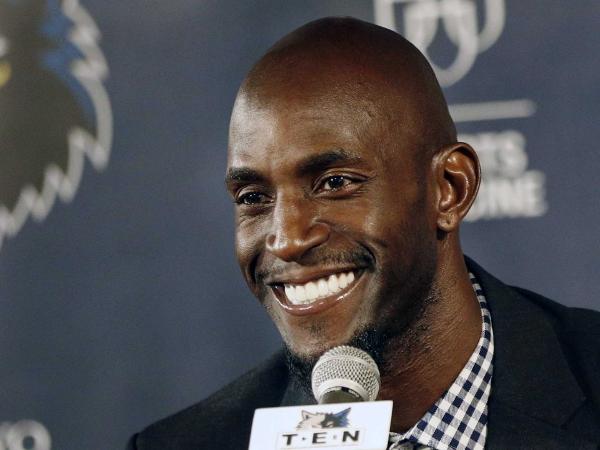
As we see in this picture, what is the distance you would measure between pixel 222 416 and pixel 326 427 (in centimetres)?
110

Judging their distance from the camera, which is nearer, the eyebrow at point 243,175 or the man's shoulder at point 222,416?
the eyebrow at point 243,175

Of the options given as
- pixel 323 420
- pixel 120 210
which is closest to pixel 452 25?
pixel 120 210

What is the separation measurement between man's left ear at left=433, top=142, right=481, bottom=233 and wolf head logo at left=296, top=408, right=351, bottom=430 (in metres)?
0.83

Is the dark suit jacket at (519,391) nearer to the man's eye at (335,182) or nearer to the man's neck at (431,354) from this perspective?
the man's neck at (431,354)

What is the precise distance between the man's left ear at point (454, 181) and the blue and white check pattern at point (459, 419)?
27cm

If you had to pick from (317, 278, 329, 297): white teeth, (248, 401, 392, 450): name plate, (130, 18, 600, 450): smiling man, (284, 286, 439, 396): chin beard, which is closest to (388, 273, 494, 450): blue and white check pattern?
(130, 18, 600, 450): smiling man

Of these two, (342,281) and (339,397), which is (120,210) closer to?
(342,281)

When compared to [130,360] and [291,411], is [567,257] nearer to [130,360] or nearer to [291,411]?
[130,360]

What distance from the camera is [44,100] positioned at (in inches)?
114

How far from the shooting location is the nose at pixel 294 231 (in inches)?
74.2

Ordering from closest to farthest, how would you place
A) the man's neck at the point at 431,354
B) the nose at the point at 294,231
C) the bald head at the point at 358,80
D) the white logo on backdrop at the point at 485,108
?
1. the nose at the point at 294,231
2. the bald head at the point at 358,80
3. the man's neck at the point at 431,354
4. the white logo on backdrop at the point at 485,108

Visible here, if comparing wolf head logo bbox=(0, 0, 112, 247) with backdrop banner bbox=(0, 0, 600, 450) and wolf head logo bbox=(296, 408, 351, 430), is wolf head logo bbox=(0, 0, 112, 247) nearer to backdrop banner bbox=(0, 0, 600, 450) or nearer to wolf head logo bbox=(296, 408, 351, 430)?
backdrop banner bbox=(0, 0, 600, 450)

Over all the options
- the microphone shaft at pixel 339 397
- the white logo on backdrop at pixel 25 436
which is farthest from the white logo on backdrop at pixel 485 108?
the microphone shaft at pixel 339 397

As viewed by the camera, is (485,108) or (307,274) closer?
(307,274)
